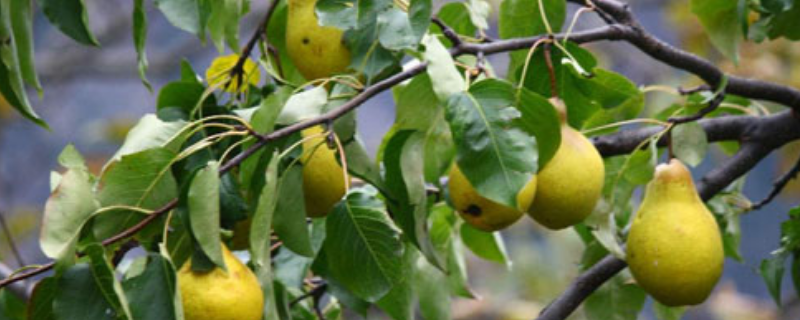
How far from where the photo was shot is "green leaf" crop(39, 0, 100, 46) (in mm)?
1246

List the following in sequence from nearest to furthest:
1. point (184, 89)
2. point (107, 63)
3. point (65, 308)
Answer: point (65, 308)
point (184, 89)
point (107, 63)

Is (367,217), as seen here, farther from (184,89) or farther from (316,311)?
(316,311)

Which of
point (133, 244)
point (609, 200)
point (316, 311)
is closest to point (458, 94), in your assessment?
point (133, 244)

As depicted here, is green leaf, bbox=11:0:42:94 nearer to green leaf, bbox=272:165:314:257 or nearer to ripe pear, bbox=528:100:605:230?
green leaf, bbox=272:165:314:257

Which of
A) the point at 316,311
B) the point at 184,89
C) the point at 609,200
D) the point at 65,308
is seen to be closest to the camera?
the point at 65,308

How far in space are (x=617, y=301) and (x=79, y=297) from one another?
96 centimetres

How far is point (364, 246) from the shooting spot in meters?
1.42

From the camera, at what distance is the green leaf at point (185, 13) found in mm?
1374

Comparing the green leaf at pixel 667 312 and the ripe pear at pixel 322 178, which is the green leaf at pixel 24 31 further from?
the green leaf at pixel 667 312

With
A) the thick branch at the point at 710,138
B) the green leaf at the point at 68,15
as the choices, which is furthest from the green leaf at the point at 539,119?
the thick branch at the point at 710,138

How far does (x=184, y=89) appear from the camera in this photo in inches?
64.4

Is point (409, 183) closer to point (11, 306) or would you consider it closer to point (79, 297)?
point (79, 297)

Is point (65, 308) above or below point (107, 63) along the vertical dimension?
above

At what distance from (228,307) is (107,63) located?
472 cm
